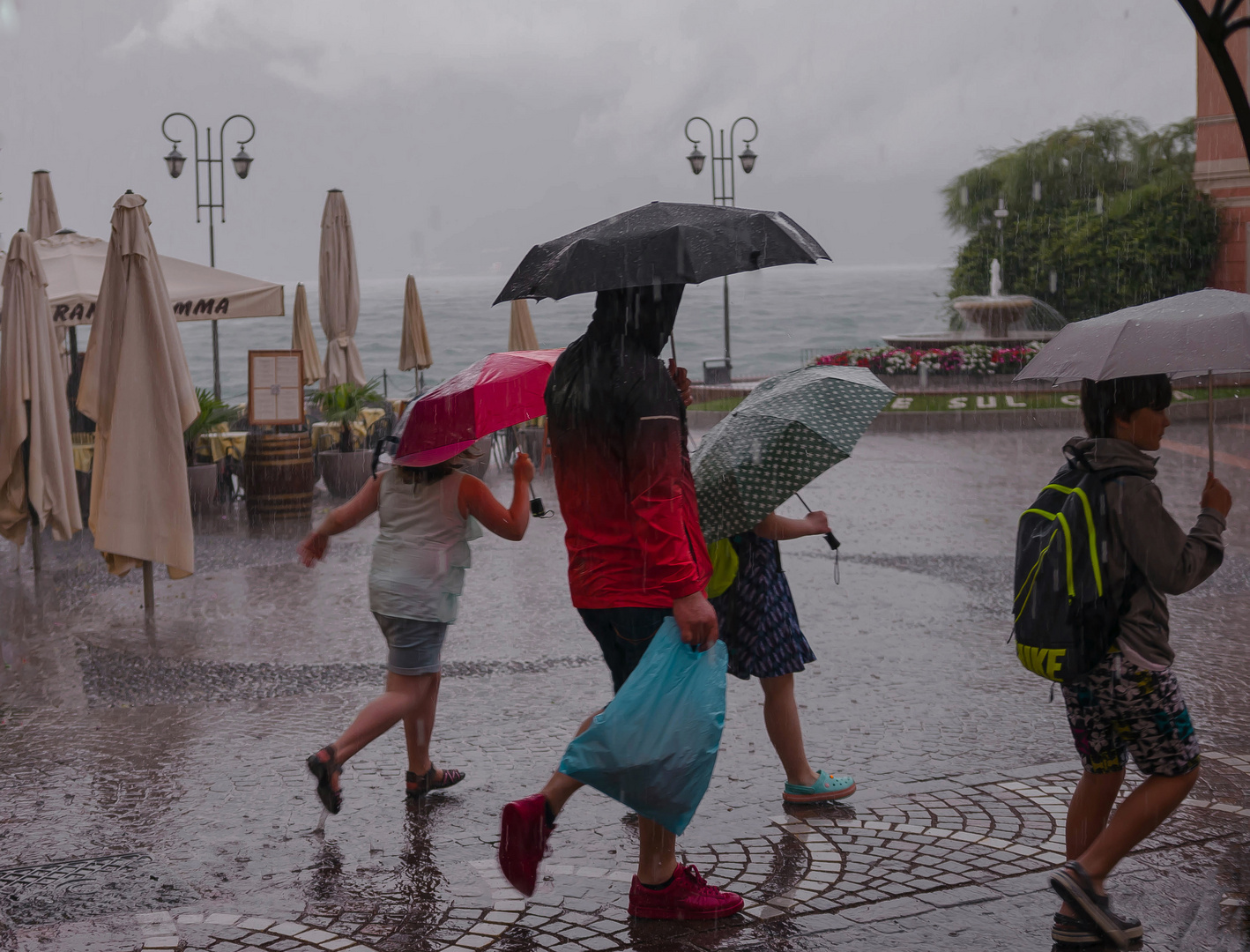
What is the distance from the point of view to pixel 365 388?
627 inches

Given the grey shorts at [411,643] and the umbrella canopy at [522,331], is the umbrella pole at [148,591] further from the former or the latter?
the umbrella canopy at [522,331]

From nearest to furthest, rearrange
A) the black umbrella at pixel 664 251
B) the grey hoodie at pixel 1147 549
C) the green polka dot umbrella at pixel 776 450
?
the grey hoodie at pixel 1147 549 < the black umbrella at pixel 664 251 < the green polka dot umbrella at pixel 776 450

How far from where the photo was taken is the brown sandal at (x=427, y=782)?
197 inches

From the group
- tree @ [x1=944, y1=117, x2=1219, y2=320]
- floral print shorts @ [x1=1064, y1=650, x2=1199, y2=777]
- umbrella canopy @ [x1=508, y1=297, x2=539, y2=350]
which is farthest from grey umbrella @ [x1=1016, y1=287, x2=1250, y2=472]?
tree @ [x1=944, y1=117, x2=1219, y2=320]

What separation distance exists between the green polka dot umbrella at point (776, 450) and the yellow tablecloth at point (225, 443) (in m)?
10.6

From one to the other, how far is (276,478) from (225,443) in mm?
1851

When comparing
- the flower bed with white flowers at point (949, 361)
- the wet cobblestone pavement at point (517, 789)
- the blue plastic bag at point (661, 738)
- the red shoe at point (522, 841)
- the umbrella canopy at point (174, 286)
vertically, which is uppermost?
the umbrella canopy at point (174, 286)

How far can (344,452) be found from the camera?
49.2 feet

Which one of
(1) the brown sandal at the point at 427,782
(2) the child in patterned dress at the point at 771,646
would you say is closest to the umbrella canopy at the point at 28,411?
A: (1) the brown sandal at the point at 427,782

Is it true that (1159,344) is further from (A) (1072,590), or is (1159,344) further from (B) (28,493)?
(B) (28,493)

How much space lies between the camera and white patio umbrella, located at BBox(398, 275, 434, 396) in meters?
19.7

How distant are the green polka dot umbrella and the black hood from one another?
28.4 inches

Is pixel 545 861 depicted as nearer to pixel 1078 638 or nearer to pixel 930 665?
pixel 1078 638

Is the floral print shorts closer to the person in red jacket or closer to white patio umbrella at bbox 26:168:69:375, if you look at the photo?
the person in red jacket
